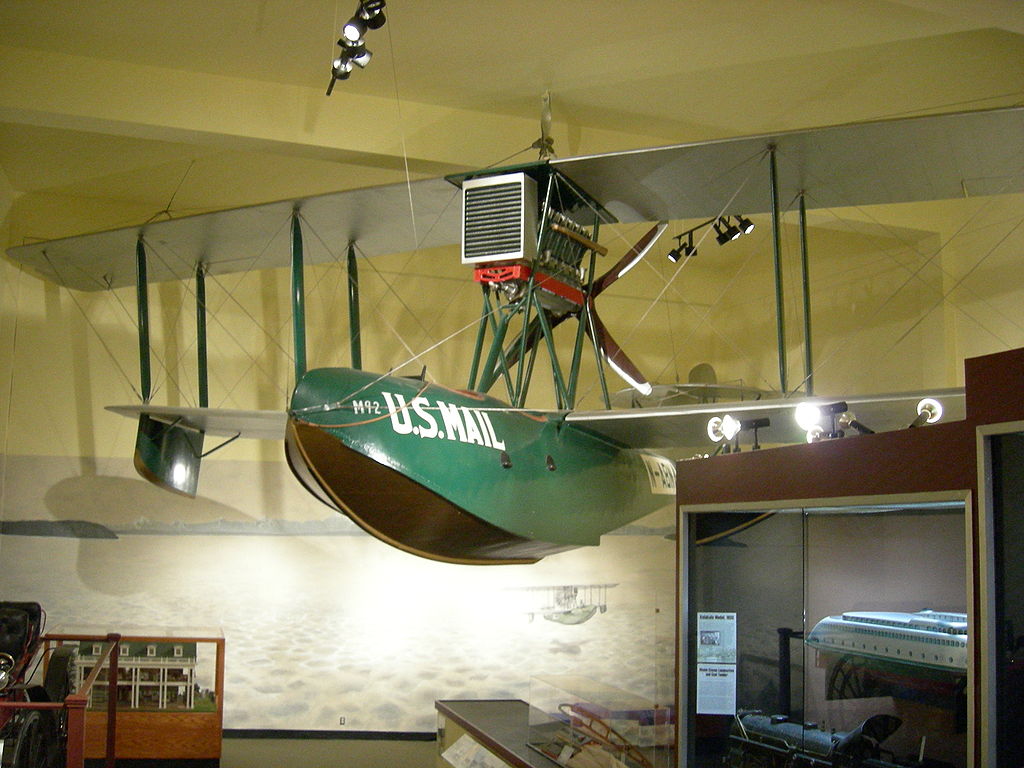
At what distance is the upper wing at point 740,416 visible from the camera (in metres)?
5.14

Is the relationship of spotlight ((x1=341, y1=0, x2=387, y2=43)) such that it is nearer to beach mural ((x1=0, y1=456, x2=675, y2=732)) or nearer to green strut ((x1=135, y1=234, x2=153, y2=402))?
green strut ((x1=135, y1=234, x2=153, y2=402))

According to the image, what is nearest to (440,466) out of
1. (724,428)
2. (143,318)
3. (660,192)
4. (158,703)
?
(724,428)

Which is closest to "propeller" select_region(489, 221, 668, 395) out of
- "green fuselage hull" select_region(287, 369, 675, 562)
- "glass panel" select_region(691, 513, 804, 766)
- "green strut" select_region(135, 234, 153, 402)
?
"green fuselage hull" select_region(287, 369, 675, 562)

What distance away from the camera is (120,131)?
732cm

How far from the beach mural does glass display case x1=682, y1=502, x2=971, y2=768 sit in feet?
12.5

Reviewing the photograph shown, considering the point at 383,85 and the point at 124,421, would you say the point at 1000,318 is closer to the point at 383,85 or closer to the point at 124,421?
the point at 383,85

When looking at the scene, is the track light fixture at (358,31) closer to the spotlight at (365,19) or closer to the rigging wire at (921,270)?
the spotlight at (365,19)

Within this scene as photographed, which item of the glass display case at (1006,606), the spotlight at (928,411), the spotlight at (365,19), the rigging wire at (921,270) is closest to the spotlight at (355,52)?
the spotlight at (365,19)

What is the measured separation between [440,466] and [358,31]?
246 cm

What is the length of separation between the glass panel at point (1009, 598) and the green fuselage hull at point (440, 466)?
2922mm

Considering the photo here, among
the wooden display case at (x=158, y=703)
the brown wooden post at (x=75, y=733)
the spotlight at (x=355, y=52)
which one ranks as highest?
the spotlight at (x=355, y=52)

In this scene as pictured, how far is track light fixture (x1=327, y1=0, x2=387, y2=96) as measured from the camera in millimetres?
5000

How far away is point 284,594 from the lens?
28.6 ft

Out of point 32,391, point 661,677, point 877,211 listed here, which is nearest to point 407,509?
point 661,677
